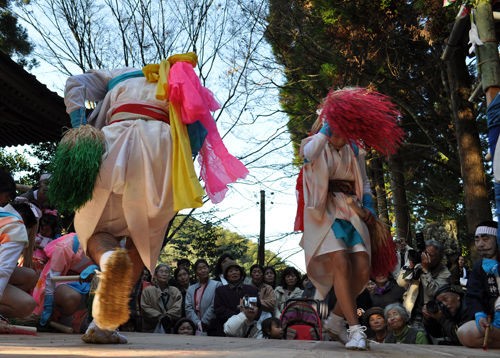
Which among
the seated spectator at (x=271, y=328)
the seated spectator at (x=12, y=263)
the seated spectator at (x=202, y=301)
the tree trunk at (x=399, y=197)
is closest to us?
the seated spectator at (x=12, y=263)

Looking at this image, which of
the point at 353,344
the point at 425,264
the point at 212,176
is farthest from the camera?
the point at 425,264

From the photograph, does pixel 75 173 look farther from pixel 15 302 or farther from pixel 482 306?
pixel 482 306

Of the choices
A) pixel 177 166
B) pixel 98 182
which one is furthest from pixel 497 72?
pixel 98 182

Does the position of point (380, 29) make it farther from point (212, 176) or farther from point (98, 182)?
point (98, 182)

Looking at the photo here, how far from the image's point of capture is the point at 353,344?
3867 mm

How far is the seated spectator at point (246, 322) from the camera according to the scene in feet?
24.0

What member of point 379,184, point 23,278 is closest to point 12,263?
point 23,278

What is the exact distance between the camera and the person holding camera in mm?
7312

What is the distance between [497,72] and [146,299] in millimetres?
5037

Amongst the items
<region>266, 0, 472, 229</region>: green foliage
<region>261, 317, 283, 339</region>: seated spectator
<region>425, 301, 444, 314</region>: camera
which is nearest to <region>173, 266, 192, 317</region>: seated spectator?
<region>261, 317, 283, 339</region>: seated spectator

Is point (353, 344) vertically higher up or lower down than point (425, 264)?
lower down

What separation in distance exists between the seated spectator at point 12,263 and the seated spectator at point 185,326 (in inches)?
104

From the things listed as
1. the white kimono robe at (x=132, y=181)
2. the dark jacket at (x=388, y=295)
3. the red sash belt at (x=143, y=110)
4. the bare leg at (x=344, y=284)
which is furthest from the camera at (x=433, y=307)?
the red sash belt at (x=143, y=110)

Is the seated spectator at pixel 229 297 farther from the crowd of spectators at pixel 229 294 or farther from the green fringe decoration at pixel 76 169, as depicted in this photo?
the green fringe decoration at pixel 76 169
